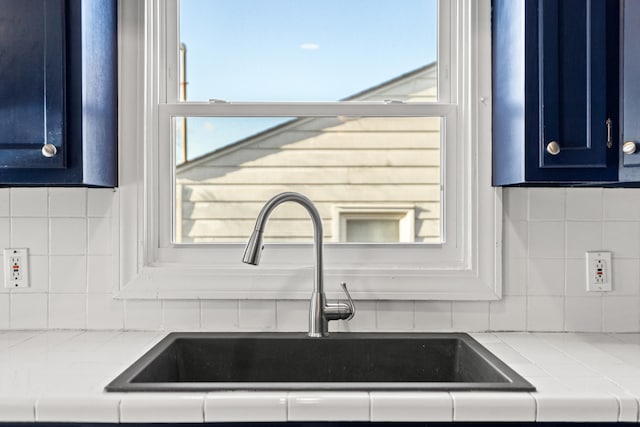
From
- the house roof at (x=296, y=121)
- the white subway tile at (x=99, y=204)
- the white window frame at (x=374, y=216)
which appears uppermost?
the house roof at (x=296, y=121)

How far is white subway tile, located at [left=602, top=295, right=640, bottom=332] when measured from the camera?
1723 mm

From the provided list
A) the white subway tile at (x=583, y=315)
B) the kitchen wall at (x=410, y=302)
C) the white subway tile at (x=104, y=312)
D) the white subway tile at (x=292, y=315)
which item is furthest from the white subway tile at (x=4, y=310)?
the white subway tile at (x=583, y=315)

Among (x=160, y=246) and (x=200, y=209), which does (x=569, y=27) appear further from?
(x=160, y=246)

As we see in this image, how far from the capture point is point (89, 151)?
1501mm

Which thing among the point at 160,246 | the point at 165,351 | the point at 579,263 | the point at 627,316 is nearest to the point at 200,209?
the point at 160,246

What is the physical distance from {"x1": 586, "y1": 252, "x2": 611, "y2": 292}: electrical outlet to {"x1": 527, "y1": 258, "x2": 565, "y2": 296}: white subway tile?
0.08 metres

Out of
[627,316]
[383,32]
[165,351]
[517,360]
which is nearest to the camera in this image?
[517,360]

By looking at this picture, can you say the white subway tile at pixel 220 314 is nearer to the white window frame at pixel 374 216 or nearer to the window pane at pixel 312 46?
the white window frame at pixel 374 216

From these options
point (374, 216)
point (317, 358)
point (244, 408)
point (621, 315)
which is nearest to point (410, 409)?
point (244, 408)

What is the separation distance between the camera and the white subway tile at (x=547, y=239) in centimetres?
173

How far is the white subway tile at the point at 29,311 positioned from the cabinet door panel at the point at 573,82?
1.47 meters

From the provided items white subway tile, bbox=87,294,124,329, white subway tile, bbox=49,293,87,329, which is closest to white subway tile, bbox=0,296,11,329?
white subway tile, bbox=49,293,87,329

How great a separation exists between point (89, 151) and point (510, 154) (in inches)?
43.3

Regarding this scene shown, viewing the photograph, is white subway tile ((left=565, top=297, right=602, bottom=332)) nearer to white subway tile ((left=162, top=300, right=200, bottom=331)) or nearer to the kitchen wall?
the kitchen wall
